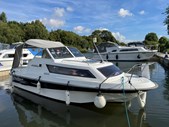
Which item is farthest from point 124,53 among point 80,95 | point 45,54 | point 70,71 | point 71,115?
point 71,115

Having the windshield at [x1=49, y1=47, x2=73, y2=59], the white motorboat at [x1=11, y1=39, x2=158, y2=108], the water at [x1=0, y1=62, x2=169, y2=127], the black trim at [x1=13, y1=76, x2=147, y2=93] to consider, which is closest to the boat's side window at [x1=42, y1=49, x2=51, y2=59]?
the white motorboat at [x1=11, y1=39, x2=158, y2=108]

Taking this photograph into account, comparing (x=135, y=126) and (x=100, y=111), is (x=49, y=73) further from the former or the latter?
(x=135, y=126)

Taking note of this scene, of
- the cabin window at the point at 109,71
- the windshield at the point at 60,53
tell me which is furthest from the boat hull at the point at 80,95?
the windshield at the point at 60,53

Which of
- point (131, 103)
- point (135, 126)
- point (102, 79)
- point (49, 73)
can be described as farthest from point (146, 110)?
point (49, 73)

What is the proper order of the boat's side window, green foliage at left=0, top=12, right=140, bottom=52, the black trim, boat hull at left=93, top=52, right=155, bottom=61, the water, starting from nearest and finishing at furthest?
the water
the black trim
the boat's side window
boat hull at left=93, top=52, right=155, bottom=61
green foliage at left=0, top=12, right=140, bottom=52

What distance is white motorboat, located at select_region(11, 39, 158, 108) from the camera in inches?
356

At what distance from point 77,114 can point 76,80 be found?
1368mm

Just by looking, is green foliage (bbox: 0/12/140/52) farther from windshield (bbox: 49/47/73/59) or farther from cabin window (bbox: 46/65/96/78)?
cabin window (bbox: 46/65/96/78)

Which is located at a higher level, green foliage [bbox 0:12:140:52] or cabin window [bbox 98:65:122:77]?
green foliage [bbox 0:12:140:52]

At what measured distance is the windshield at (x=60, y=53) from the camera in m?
11.6

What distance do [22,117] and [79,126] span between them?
263 cm

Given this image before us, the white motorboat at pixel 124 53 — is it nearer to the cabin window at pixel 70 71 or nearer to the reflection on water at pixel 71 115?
the cabin window at pixel 70 71

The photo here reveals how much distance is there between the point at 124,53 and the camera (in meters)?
36.5

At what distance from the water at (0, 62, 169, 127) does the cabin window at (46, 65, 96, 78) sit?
1465 millimetres
